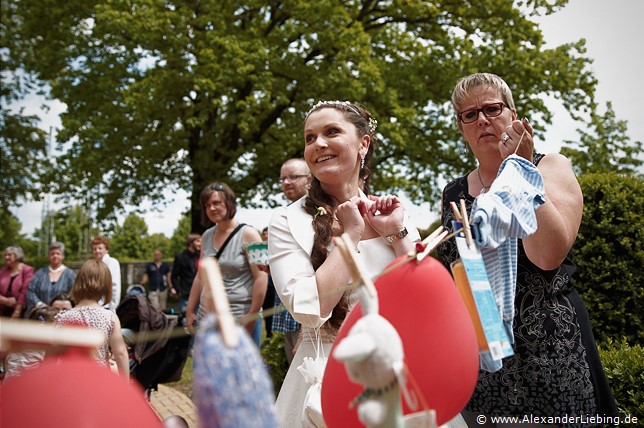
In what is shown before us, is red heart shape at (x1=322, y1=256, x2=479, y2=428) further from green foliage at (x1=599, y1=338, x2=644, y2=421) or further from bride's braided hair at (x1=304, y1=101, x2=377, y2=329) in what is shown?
green foliage at (x1=599, y1=338, x2=644, y2=421)

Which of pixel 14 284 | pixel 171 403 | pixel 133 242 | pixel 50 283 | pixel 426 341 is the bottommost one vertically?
pixel 133 242

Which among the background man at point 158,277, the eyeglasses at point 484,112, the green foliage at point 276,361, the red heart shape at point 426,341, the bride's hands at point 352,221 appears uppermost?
the eyeglasses at point 484,112

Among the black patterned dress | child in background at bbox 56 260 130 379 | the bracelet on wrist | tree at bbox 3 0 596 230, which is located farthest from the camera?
tree at bbox 3 0 596 230

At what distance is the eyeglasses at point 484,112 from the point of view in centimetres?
208

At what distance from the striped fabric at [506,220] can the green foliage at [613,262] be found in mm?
2674

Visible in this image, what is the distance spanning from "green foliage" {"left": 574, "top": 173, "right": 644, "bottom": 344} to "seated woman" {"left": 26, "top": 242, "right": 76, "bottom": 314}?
6034mm

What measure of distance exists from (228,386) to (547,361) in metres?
1.43

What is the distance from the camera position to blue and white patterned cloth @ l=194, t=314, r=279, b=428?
32.8 inches

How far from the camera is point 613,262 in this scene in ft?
12.8

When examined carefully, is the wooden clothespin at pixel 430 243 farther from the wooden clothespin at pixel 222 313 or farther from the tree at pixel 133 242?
the tree at pixel 133 242

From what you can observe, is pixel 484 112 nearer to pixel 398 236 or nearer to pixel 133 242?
pixel 398 236

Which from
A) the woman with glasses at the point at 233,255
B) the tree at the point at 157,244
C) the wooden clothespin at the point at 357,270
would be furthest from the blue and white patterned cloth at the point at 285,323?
the tree at the point at 157,244

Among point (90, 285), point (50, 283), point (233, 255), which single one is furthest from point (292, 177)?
point (50, 283)

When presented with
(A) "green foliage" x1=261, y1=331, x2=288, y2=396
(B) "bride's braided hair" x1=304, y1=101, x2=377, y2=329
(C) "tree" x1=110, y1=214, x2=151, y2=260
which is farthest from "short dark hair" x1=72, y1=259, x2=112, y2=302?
(C) "tree" x1=110, y1=214, x2=151, y2=260
